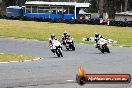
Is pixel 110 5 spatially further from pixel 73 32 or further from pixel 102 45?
pixel 102 45

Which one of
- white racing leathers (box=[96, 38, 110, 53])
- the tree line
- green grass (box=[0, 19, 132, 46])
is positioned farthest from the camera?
the tree line

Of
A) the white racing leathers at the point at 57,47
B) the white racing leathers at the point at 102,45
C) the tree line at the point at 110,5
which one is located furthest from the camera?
the tree line at the point at 110,5

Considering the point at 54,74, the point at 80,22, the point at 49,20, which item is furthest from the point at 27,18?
the point at 54,74

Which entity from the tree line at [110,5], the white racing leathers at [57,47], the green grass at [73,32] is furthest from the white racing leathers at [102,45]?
the tree line at [110,5]

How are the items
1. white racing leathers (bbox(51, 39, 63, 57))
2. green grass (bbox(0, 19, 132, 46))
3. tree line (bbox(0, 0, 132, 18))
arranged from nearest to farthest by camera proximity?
white racing leathers (bbox(51, 39, 63, 57))
green grass (bbox(0, 19, 132, 46))
tree line (bbox(0, 0, 132, 18))

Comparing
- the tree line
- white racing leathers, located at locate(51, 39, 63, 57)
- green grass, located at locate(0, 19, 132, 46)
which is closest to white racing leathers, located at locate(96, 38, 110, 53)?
white racing leathers, located at locate(51, 39, 63, 57)

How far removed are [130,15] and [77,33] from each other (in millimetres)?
27921

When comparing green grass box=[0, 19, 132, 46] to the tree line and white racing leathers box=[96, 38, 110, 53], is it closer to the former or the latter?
white racing leathers box=[96, 38, 110, 53]

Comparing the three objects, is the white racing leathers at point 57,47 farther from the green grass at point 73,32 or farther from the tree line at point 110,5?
the tree line at point 110,5

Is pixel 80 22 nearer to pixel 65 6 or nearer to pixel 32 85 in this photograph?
pixel 65 6

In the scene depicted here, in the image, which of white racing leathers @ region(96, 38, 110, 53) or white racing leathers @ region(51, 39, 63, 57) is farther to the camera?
white racing leathers @ region(96, 38, 110, 53)

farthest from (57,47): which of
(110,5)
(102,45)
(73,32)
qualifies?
(110,5)

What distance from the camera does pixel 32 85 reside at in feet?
38.1

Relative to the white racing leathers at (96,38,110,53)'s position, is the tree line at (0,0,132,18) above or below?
above
